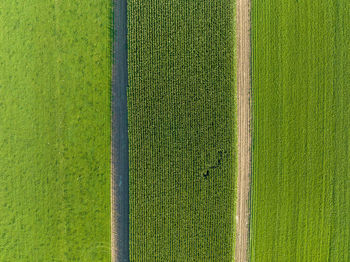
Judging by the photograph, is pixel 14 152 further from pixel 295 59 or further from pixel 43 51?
pixel 295 59

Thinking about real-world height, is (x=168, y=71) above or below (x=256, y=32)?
below

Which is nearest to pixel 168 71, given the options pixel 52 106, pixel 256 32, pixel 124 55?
pixel 124 55

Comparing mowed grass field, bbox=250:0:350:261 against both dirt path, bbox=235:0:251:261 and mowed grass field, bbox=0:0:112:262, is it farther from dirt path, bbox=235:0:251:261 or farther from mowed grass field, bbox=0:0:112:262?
mowed grass field, bbox=0:0:112:262

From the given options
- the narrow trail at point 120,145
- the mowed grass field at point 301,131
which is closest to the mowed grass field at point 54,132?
the narrow trail at point 120,145

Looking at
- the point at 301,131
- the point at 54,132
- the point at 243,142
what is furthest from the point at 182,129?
the point at 54,132

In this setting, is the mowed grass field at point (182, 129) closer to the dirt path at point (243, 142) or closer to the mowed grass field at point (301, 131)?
the dirt path at point (243, 142)
